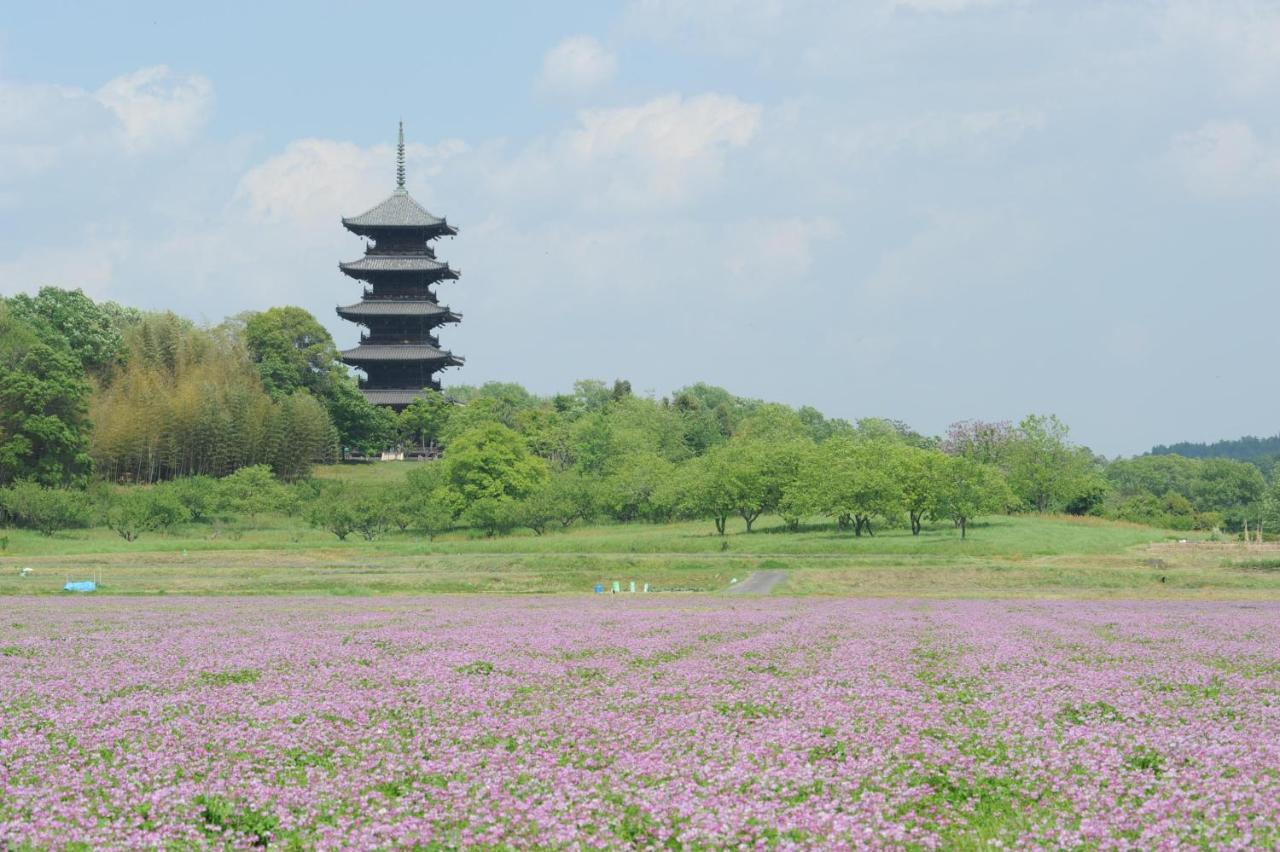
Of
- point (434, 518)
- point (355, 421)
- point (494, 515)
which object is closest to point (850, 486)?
point (494, 515)

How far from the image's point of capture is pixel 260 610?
116 ft

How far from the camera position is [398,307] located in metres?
138

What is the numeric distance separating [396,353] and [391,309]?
544cm

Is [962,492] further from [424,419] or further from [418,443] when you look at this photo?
[418,443]

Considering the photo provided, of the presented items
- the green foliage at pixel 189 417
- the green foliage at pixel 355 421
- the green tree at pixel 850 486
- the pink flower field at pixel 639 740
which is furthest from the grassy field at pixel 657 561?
the green foliage at pixel 355 421

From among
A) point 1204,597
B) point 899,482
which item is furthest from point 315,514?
point 1204,597

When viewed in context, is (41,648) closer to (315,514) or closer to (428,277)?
(315,514)

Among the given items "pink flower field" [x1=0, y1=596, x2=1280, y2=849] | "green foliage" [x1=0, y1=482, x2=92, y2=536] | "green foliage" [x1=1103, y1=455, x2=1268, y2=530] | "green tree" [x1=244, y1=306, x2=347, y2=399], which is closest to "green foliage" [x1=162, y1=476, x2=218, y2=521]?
"green foliage" [x1=0, y1=482, x2=92, y2=536]

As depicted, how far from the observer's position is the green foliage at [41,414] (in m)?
92.9

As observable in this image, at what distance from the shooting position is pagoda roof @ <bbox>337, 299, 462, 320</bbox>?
5384 inches

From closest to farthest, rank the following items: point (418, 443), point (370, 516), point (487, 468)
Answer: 1. point (370, 516)
2. point (487, 468)
3. point (418, 443)

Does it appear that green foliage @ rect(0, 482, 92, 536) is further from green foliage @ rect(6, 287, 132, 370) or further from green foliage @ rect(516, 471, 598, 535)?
green foliage @ rect(516, 471, 598, 535)

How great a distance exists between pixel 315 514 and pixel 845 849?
277 ft

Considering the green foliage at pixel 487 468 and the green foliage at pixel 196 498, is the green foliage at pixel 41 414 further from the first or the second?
the green foliage at pixel 487 468
